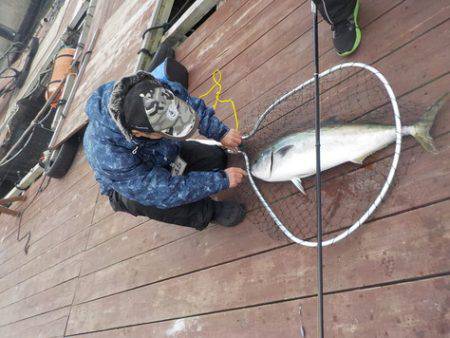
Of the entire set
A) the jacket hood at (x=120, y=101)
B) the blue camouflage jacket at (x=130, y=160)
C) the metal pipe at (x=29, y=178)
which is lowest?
the metal pipe at (x=29, y=178)

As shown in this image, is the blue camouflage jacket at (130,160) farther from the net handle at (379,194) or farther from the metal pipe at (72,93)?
the metal pipe at (72,93)

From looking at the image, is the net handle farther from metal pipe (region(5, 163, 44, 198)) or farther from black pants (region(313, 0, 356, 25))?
metal pipe (region(5, 163, 44, 198))

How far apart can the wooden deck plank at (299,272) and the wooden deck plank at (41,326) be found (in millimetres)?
1098

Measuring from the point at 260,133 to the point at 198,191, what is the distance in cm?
86

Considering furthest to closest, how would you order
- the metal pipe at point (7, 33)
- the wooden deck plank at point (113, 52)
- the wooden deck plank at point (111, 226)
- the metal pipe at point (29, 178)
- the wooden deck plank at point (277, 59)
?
the metal pipe at point (7, 33) < the metal pipe at point (29, 178) < the wooden deck plank at point (113, 52) < the wooden deck plank at point (111, 226) < the wooden deck plank at point (277, 59)

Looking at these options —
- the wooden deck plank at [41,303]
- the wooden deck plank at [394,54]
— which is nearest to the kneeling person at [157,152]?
the wooden deck plank at [394,54]

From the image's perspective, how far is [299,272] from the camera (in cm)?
226

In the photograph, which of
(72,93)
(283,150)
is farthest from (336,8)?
(72,93)

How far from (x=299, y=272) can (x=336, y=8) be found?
6.06ft

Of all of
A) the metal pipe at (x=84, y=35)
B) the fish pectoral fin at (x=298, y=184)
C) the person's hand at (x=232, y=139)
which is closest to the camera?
the fish pectoral fin at (x=298, y=184)

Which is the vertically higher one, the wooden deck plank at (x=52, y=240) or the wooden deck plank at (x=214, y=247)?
the wooden deck plank at (x=214, y=247)

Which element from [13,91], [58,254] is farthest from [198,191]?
[13,91]

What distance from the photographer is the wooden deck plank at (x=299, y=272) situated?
1.82m

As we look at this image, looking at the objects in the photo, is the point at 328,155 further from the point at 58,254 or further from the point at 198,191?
the point at 58,254
